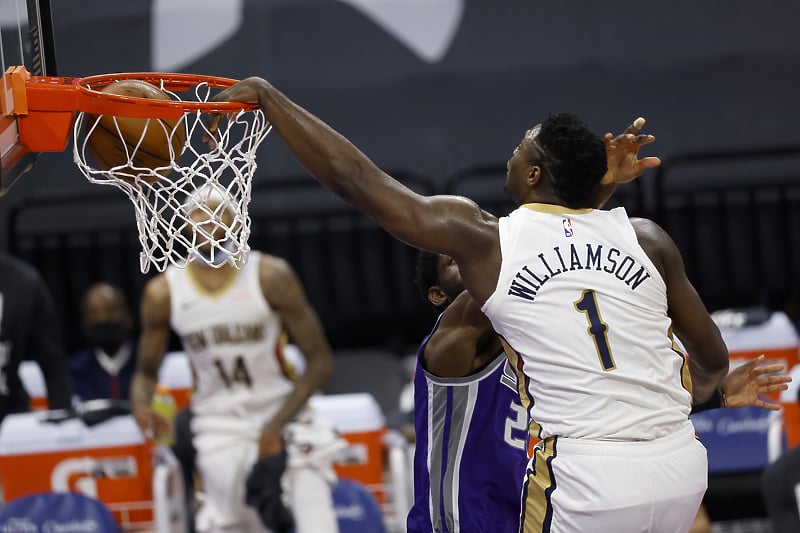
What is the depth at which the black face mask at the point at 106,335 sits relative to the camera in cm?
751

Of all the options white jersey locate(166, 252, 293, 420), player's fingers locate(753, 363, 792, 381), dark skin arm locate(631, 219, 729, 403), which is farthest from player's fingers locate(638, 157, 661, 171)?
white jersey locate(166, 252, 293, 420)

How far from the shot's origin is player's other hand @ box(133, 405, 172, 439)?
582 centimetres

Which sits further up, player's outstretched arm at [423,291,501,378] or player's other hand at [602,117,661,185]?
player's other hand at [602,117,661,185]

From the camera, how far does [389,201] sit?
3.07m

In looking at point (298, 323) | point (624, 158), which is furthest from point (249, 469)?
point (624, 158)

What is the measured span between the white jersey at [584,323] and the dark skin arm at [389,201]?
0.06 meters

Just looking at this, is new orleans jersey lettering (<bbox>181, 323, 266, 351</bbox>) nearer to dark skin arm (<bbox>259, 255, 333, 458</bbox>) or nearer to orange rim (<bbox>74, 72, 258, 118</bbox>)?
dark skin arm (<bbox>259, 255, 333, 458</bbox>)

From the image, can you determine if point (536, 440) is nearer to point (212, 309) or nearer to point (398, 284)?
point (212, 309)

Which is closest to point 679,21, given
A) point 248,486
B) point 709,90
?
point 709,90

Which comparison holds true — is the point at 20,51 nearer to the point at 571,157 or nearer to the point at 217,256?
the point at 571,157

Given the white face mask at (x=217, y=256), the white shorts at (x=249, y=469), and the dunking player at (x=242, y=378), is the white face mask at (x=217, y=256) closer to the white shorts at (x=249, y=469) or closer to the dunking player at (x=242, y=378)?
the dunking player at (x=242, y=378)

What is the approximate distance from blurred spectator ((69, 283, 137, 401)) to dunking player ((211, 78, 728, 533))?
15.3ft

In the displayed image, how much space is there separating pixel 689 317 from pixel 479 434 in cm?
76

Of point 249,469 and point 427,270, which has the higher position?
point 427,270
